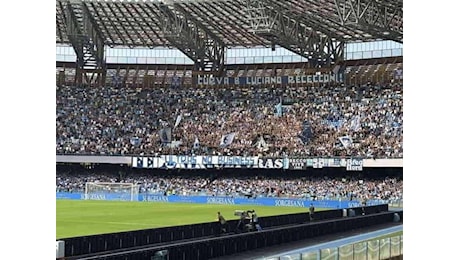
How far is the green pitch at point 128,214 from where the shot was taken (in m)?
32.2

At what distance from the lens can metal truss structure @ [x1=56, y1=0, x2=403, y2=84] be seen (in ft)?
161

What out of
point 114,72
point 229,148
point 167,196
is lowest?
point 167,196

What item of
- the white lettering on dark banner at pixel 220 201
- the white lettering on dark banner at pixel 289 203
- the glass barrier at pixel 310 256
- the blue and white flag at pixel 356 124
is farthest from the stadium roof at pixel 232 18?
the glass barrier at pixel 310 256

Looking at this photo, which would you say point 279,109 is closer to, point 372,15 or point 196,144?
point 196,144

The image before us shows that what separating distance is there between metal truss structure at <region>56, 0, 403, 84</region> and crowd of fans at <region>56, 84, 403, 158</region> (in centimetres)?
327

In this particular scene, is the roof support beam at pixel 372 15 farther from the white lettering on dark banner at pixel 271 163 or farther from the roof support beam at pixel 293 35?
the white lettering on dark banner at pixel 271 163

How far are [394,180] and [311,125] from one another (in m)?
8.67

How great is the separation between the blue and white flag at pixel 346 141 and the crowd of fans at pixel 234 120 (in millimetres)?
151

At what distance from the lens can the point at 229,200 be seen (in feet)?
168

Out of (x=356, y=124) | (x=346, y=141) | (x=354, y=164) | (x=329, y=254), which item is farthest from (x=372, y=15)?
(x=329, y=254)
